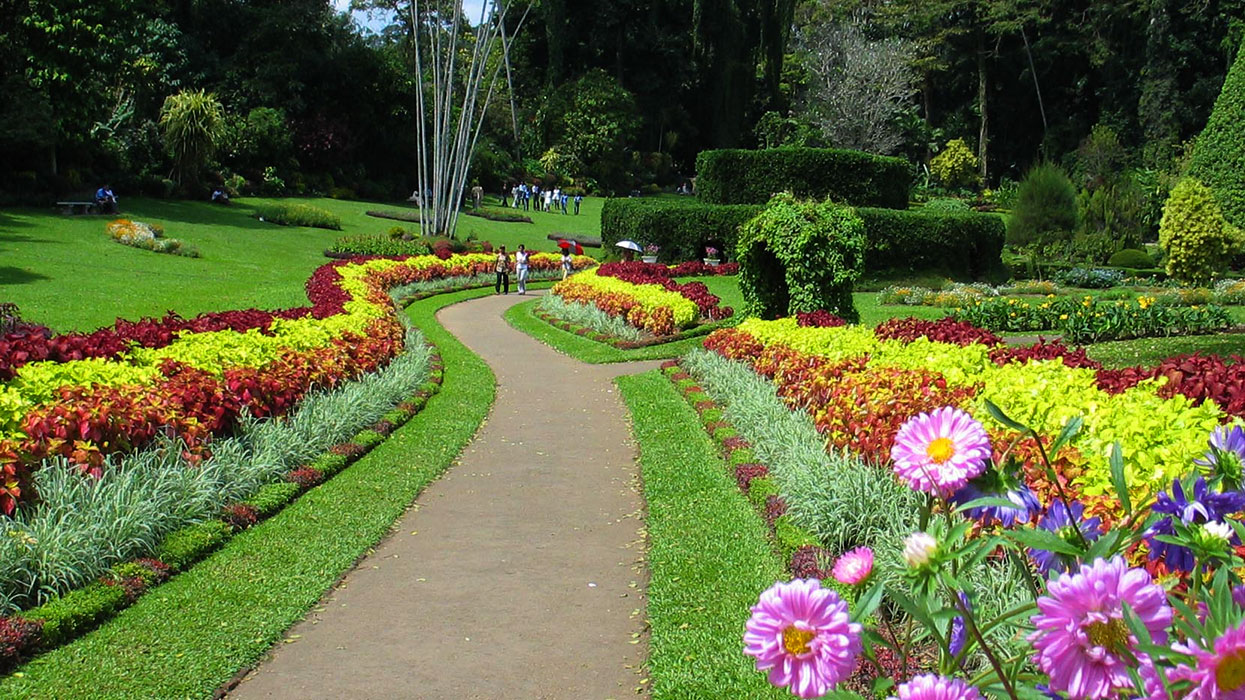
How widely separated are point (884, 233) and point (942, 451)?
23498mm

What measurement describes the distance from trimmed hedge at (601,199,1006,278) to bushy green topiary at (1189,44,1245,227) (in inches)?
239

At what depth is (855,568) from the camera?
185 cm

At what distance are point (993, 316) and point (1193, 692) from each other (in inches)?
647

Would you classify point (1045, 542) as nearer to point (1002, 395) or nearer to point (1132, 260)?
point (1002, 395)

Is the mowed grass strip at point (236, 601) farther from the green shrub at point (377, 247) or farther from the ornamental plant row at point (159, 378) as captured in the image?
the green shrub at point (377, 247)

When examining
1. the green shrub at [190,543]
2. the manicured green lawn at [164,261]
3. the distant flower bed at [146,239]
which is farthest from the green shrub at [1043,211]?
the green shrub at [190,543]

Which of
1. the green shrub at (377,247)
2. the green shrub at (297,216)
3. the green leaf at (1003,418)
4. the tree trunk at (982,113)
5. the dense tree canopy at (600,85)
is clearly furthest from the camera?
the tree trunk at (982,113)

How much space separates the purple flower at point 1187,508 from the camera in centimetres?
180

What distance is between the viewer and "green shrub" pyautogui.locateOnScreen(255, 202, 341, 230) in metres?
33.1

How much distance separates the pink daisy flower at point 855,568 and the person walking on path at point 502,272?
23.0 meters

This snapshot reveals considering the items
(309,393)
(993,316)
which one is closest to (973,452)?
(309,393)

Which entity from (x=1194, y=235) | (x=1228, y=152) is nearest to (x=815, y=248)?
(x=1194, y=235)

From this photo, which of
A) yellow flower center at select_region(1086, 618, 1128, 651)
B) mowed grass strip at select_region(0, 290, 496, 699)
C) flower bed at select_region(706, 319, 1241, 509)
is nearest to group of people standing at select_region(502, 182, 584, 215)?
flower bed at select_region(706, 319, 1241, 509)

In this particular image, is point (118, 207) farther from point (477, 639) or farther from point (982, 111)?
point (982, 111)
